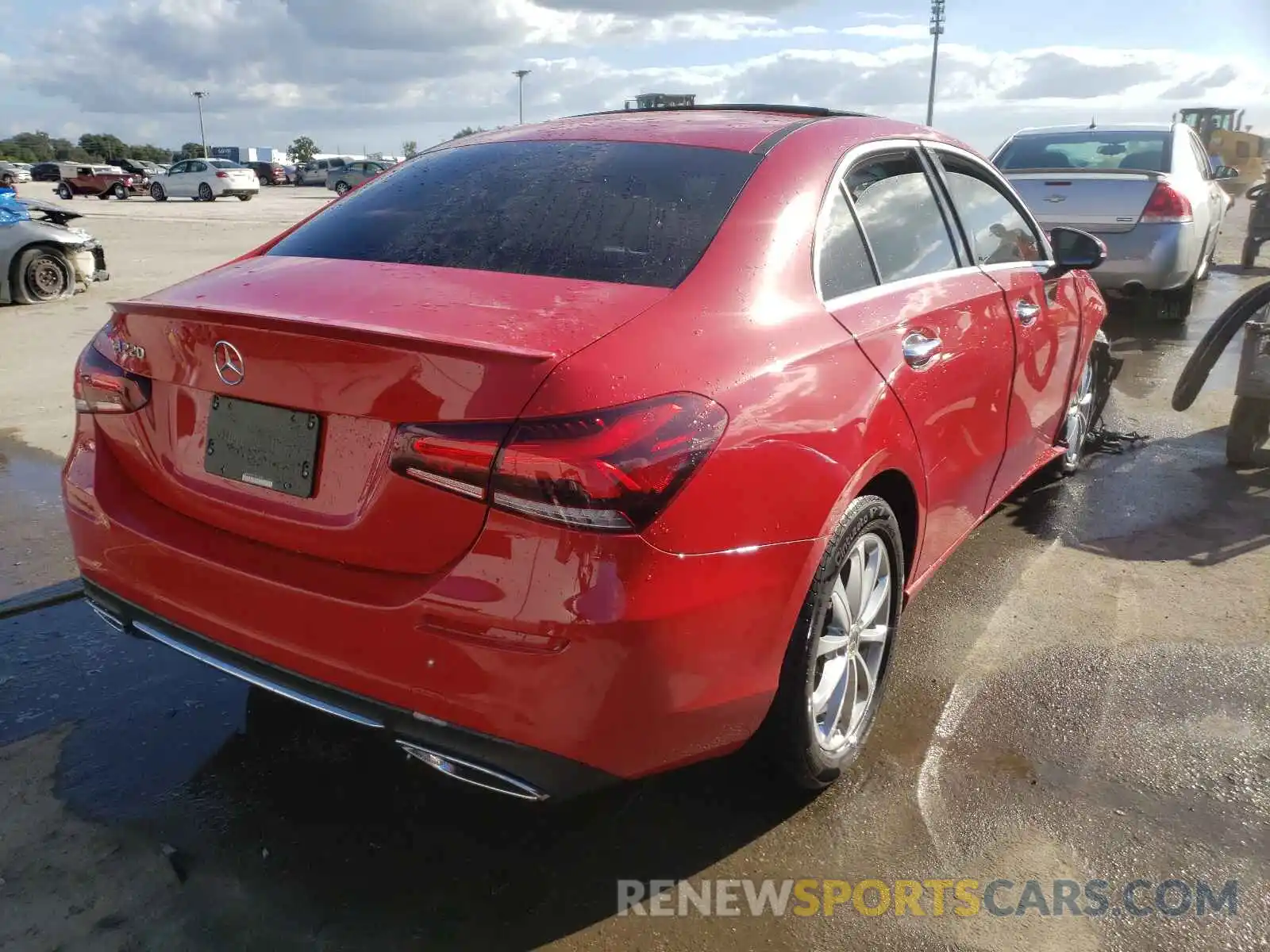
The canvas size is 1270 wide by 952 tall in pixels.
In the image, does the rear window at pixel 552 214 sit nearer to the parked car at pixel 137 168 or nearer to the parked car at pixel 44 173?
the parked car at pixel 137 168

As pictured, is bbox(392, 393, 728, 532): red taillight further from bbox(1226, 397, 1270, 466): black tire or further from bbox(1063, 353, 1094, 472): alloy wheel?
bbox(1226, 397, 1270, 466): black tire

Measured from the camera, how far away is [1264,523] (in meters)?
4.68

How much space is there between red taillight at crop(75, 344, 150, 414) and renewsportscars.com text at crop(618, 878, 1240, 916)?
63.2 inches

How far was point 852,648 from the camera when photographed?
269cm

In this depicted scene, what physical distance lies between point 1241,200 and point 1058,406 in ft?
122

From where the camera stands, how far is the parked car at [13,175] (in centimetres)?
4244

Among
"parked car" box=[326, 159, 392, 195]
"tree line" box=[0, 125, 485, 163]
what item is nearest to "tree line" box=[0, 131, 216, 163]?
"tree line" box=[0, 125, 485, 163]

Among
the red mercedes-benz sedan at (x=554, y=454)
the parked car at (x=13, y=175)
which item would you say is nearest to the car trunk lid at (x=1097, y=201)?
A: the red mercedes-benz sedan at (x=554, y=454)

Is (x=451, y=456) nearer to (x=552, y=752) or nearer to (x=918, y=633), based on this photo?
(x=552, y=752)

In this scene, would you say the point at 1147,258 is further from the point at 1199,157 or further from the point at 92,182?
the point at 92,182

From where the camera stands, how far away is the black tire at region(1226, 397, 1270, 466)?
5.36 meters

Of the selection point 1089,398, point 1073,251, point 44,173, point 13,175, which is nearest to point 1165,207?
point 1089,398

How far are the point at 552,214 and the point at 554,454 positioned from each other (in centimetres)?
96

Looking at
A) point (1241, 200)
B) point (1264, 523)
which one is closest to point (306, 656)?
point (1264, 523)
